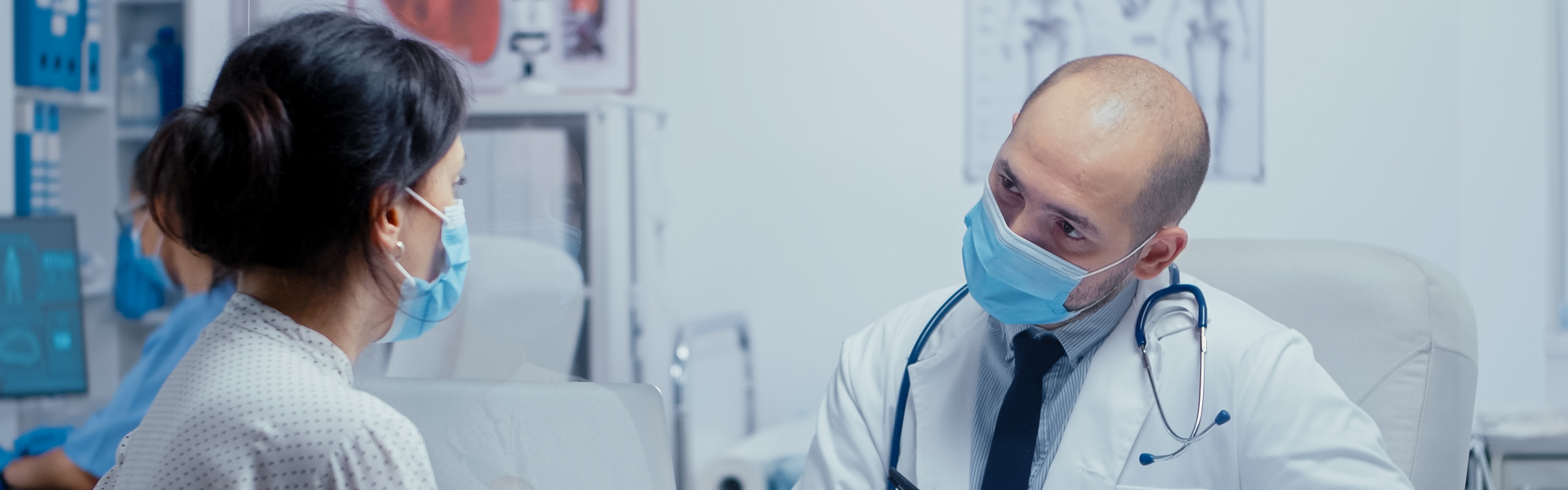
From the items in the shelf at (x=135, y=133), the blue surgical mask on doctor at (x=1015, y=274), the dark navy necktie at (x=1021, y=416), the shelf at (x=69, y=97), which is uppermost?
the shelf at (x=69, y=97)

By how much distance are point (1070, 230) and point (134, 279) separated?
227cm

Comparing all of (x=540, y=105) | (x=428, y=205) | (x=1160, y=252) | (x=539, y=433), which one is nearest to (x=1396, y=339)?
(x=1160, y=252)

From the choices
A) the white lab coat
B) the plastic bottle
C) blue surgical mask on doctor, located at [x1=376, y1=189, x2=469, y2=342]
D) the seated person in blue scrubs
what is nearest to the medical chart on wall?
the white lab coat

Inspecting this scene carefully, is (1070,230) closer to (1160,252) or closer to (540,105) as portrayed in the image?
(1160,252)

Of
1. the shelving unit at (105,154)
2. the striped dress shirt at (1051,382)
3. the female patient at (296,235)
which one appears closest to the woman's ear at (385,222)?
the female patient at (296,235)

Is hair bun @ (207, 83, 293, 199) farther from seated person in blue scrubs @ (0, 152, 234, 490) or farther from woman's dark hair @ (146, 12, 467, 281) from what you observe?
seated person in blue scrubs @ (0, 152, 234, 490)

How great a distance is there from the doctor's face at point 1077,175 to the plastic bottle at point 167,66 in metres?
2.18

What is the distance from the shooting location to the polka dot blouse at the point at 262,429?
0.67m

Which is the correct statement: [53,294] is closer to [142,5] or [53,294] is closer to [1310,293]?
[142,5]

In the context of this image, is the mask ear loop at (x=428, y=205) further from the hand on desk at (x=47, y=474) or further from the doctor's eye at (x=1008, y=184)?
the hand on desk at (x=47, y=474)

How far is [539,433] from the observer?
835mm

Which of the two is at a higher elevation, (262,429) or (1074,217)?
(1074,217)

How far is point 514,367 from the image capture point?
44.2 inches

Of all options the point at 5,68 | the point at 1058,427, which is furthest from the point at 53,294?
the point at 1058,427
